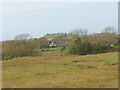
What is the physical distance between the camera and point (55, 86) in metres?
6.89

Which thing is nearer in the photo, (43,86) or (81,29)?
(43,86)

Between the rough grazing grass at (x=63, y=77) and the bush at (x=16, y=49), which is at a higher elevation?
the bush at (x=16, y=49)

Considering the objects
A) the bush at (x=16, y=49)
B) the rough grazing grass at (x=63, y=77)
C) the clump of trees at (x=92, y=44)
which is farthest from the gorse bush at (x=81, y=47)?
the rough grazing grass at (x=63, y=77)

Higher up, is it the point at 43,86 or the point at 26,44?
the point at 26,44

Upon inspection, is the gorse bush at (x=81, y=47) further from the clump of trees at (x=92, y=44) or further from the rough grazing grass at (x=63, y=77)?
the rough grazing grass at (x=63, y=77)

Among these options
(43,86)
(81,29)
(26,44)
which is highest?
(81,29)

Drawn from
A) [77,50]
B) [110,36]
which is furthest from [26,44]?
[110,36]

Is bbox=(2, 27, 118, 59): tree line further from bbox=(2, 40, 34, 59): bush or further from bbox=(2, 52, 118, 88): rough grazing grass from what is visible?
bbox=(2, 52, 118, 88): rough grazing grass

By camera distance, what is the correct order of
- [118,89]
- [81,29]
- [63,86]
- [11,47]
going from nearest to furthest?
[118,89] → [63,86] → [11,47] → [81,29]

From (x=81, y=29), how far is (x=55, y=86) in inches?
1166

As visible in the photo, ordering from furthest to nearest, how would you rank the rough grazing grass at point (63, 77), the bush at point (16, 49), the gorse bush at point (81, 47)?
the gorse bush at point (81, 47), the bush at point (16, 49), the rough grazing grass at point (63, 77)

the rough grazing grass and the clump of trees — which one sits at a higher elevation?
the clump of trees

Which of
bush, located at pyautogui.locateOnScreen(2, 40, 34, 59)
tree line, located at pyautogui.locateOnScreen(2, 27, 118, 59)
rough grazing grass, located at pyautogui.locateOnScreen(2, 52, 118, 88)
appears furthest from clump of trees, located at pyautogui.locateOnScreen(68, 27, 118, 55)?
rough grazing grass, located at pyautogui.locateOnScreen(2, 52, 118, 88)

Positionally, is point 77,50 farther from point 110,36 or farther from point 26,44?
point 26,44
